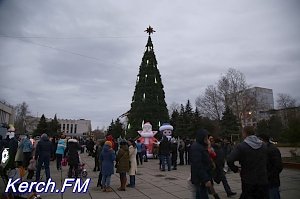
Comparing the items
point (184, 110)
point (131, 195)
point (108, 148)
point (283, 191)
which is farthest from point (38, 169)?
point (184, 110)

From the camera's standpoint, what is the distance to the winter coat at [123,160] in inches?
347

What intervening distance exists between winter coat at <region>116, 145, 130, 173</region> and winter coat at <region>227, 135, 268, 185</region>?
4896 mm

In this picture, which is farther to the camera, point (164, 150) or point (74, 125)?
point (74, 125)

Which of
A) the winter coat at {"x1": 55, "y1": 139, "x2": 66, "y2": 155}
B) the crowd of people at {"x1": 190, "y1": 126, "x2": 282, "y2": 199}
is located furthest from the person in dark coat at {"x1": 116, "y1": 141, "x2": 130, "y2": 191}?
the winter coat at {"x1": 55, "y1": 139, "x2": 66, "y2": 155}

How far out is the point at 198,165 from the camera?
500cm

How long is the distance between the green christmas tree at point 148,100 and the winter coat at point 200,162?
2166 centimetres

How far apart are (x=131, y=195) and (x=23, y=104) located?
89519mm

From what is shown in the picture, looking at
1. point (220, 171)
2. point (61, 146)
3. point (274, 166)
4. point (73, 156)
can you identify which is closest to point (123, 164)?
point (73, 156)

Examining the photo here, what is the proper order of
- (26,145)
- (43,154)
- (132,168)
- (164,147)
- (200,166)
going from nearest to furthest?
1. (200,166)
2. (132,168)
3. (43,154)
4. (26,145)
5. (164,147)

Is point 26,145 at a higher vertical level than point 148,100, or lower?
lower

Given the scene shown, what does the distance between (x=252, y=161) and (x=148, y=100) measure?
22.7m

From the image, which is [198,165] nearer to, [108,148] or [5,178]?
[108,148]

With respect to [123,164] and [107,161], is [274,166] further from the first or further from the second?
[107,161]

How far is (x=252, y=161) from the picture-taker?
4559 millimetres
